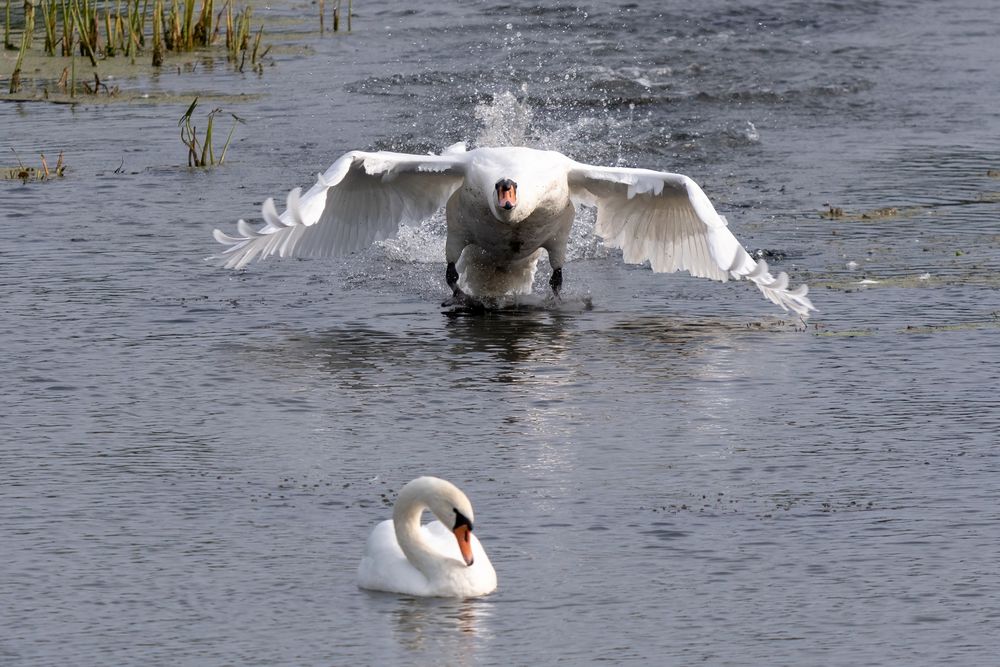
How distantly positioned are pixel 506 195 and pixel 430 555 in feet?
14.9

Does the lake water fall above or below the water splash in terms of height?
below

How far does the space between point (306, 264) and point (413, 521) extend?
6216 mm

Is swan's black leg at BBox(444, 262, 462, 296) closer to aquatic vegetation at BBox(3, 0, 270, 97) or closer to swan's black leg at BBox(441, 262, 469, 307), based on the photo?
swan's black leg at BBox(441, 262, 469, 307)

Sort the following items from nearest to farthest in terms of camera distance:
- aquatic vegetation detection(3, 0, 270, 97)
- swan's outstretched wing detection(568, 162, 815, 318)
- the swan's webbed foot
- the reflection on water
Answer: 1. the reflection on water
2. swan's outstretched wing detection(568, 162, 815, 318)
3. the swan's webbed foot
4. aquatic vegetation detection(3, 0, 270, 97)

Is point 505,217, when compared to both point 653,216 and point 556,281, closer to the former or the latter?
point 556,281

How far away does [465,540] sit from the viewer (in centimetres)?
622

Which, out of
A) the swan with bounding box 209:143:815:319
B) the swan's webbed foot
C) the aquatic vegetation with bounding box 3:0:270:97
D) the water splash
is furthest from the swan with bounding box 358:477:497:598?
the aquatic vegetation with bounding box 3:0:270:97

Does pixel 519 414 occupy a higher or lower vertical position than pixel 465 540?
lower

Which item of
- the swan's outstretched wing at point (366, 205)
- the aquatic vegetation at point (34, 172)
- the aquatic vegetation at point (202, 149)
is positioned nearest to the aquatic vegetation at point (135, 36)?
the aquatic vegetation at point (202, 149)

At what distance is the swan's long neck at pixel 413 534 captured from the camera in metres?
6.34

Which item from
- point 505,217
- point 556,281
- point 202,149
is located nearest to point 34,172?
point 202,149

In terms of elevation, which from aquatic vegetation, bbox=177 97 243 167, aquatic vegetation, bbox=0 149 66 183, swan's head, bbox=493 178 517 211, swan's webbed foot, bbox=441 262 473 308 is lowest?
swan's webbed foot, bbox=441 262 473 308

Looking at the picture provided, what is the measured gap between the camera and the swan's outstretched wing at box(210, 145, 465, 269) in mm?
11203

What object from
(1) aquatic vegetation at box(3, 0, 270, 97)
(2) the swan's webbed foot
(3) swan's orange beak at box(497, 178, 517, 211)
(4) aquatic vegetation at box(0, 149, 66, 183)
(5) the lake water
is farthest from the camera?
(1) aquatic vegetation at box(3, 0, 270, 97)
